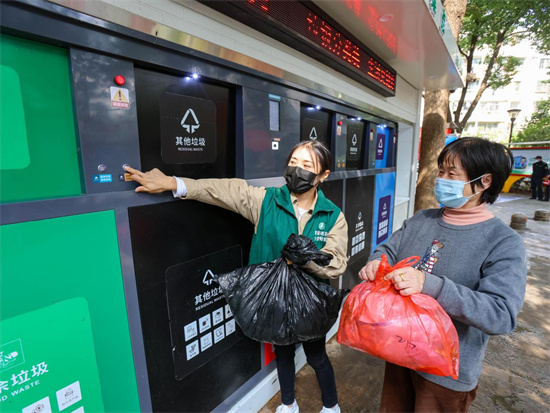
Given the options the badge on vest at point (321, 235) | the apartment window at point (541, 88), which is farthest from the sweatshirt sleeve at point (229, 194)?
the apartment window at point (541, 88)

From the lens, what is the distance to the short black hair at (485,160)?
4.04 ft

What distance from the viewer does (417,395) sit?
4.58 feet

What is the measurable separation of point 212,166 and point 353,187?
1904 millimetres

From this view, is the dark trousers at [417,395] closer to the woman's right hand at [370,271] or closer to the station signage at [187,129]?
the woman's right hand at [370,271]

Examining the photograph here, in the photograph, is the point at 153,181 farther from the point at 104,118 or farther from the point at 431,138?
the point at 431,138

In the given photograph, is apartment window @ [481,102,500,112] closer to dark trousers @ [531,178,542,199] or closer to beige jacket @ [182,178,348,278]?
dark trousers @ [531,178,542,199]

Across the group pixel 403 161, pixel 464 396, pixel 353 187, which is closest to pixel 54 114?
pixel 464 396

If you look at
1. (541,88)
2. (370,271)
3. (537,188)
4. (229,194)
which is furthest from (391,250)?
(541,88)

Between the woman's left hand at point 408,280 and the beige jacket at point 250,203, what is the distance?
409mm

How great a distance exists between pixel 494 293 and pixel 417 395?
67 centimetres

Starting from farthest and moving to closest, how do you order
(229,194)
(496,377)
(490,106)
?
1. (490,106)
2. (496,377)
3. (229,194)

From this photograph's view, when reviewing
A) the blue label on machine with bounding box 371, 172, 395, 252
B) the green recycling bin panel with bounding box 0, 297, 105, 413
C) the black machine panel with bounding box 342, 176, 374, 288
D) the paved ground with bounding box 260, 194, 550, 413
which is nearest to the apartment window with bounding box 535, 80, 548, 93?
the blue label on machine with bounding box 371, 172, 395, 252

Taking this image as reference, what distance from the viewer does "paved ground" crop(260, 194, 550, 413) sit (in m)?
2.20

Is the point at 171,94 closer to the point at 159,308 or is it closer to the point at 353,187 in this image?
the point at 159,308
